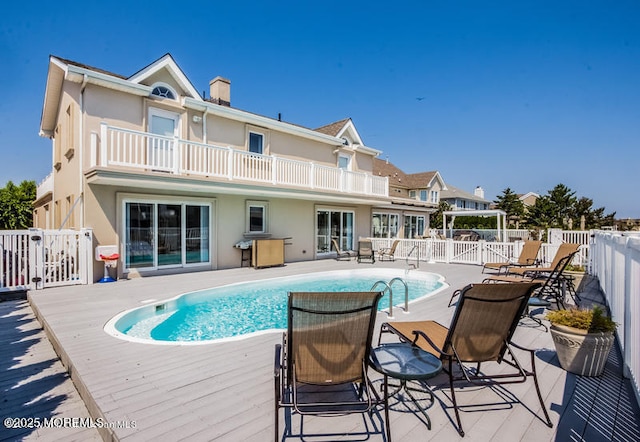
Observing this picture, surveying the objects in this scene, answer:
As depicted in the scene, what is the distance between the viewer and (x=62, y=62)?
9.75 m

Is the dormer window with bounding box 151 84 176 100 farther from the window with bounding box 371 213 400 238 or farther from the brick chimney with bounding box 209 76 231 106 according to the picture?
the window with bounding box 371 213 400 238

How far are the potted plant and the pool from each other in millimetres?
3360

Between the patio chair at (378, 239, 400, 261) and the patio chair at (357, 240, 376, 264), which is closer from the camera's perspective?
the patio chair at (357, 240, 376, 264)

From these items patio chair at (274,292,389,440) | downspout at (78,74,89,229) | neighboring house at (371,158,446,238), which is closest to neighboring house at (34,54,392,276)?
downspout at (78,74,89,229)

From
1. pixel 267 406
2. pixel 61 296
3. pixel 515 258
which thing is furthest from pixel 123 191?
pixel 515 258

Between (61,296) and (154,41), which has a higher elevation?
(154,41)

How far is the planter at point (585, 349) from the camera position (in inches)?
134

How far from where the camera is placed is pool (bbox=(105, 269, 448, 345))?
5797mm

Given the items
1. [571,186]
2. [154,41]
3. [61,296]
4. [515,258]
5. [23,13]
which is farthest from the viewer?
[571,186]

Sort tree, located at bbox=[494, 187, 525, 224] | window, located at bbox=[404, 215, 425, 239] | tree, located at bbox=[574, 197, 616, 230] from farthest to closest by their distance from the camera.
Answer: tree, located at bbox=[494, 187, 525, 224] → tree, located at bbox=[574, 197, 616, 230] → window, located at bbox=[404, 215, 425, 239]

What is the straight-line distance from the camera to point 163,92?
11047 mm

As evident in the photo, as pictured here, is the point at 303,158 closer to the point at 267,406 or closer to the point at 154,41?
the point at 154,41

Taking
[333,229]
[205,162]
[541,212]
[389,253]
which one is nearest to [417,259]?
[389,253]

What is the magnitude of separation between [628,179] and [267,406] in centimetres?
2722
